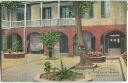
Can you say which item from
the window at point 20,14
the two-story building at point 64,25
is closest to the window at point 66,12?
the two-story building at point 64,25

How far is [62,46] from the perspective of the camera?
28.9 ft

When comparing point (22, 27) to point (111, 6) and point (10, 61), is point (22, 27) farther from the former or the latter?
point (111, 6)

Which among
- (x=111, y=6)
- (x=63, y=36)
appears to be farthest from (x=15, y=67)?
(x=111, y=6)

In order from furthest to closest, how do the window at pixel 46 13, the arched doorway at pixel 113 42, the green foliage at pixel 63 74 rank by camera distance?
the window at pixel 46 13 → the arched doorway at pixel 113 42 → the green foliage at pixel 63 74

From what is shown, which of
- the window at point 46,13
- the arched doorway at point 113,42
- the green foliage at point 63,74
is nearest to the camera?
the green foliage at point 63,74

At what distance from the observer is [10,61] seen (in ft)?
28.7

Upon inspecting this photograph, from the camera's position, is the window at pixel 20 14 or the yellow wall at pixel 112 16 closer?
Answer: the yellow wall at pixel 112 16

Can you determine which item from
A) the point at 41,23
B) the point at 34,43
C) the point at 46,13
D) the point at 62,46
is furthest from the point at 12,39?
the point at 62,46

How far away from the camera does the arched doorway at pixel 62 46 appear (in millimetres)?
8781

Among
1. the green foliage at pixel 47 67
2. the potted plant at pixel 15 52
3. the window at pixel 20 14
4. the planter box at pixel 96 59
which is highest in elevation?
the window at pixel 20 14

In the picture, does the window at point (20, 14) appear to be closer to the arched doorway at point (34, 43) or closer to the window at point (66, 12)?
the arched doorway at point (34, 43)

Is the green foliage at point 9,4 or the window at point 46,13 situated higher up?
the green foliage at point 9,4

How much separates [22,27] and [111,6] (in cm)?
123

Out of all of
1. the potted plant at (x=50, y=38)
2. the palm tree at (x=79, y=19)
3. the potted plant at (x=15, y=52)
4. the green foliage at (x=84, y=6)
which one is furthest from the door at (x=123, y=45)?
the potted plant at (x=15, y=52)
